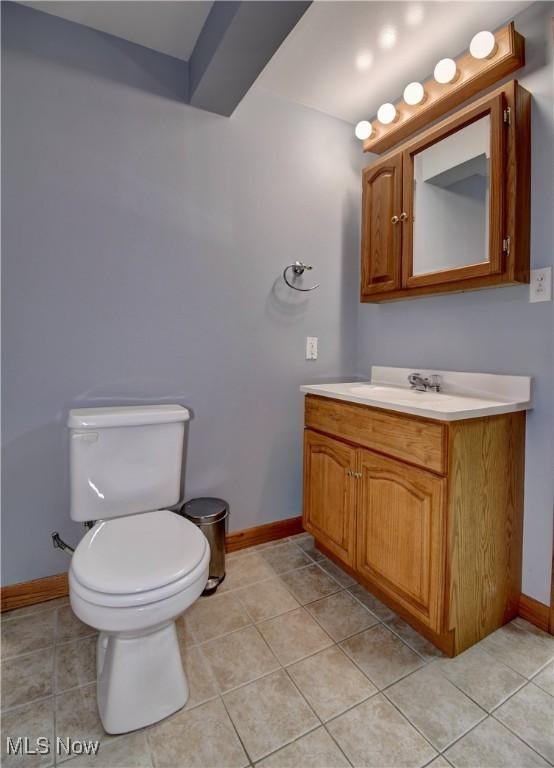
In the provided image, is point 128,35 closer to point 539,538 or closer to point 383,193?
point 383,193

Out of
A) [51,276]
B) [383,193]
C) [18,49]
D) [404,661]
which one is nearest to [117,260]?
[51,276]

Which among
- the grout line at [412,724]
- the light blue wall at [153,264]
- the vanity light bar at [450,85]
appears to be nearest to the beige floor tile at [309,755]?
the grout line at [412,724]

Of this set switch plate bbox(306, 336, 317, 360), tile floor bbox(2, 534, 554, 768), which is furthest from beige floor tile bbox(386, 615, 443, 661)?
switch plate bbox(306, 336, 317, 360)

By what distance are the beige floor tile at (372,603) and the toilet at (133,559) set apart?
0.78 m

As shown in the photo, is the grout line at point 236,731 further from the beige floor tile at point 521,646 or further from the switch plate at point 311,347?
the switch plate at point 311,347

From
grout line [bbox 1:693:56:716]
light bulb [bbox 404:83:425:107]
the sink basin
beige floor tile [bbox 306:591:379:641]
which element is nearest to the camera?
grout line [bbox 1:693:56:716]

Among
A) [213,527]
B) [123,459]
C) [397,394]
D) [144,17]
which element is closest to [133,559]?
[123,459]

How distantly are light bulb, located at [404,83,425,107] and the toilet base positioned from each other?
2229 mm

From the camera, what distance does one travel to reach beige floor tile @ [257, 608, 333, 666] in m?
1.35

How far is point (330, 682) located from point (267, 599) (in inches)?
17.9

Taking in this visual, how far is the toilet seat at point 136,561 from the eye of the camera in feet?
3.34

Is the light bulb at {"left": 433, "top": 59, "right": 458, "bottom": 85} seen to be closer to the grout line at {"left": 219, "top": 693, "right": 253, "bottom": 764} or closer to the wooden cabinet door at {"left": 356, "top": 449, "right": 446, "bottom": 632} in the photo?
the wooden cabinet door at {"left": 356, "top": 449, "right": 446, "bottom": 632}

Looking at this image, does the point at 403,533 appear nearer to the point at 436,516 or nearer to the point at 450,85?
the point at 436,516

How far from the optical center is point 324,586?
67.7 inches
